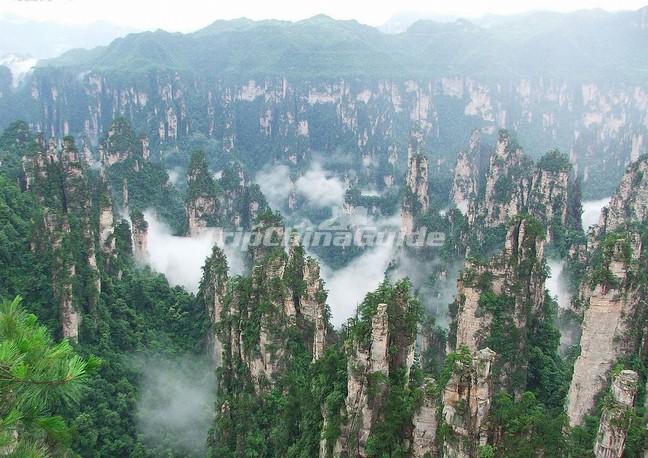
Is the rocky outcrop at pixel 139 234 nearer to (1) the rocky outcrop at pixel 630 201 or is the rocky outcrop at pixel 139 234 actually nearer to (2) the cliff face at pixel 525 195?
(2) the cliff face at pixel 525 195

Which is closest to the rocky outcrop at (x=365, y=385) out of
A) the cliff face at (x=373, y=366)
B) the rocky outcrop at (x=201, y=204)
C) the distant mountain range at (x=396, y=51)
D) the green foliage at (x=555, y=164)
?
the cliff face at (x=373, y=366)

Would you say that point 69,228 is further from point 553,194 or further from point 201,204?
point 553,194

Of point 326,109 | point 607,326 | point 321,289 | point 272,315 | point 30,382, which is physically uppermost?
point 30,382

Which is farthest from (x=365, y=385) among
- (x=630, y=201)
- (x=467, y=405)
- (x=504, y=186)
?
(x=504, y=186)

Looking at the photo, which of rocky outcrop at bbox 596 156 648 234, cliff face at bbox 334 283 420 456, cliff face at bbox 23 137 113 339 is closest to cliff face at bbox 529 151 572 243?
rocky outcrop at bbox 596 156 648 234

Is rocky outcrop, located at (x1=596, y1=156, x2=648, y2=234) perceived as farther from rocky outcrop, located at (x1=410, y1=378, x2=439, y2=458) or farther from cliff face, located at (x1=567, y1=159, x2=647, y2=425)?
rocky outcrop, located at (x1=410, y1=378, x2=439, y2=458)

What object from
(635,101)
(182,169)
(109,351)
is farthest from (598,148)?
(109,351)
